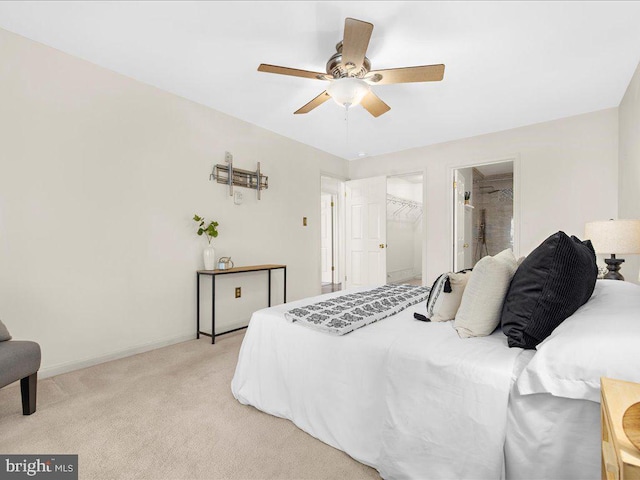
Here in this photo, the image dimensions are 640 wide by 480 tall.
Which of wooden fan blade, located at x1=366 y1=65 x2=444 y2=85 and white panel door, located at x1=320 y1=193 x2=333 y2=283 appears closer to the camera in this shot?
wooden fan blade, located at x1=366 y1=65 x2=444 y2=85

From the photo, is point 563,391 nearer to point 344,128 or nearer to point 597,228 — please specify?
point 597,228

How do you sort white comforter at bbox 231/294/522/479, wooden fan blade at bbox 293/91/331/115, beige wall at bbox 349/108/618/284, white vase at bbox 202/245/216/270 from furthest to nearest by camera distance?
beige wall at bbox 349/108/618/284 < white vase at bbox 202/245/216/270 < wooden fan blade at bbox 293/91/331/115 < white comforter at bbox 231/294/522/479

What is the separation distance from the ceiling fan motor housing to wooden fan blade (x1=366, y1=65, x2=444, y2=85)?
6 cm

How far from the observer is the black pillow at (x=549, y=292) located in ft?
4.20

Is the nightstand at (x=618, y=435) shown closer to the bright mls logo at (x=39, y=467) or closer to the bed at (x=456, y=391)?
the bed at (x=456, y=391)

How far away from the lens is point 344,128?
4160 millimetres

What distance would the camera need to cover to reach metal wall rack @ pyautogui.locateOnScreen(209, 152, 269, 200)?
3623 millimetres

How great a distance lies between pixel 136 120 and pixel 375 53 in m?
2.17

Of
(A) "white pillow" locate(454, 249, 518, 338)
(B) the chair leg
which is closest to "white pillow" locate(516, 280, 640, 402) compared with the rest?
(A) "white pillow" locate(454, 249, 518, 338)

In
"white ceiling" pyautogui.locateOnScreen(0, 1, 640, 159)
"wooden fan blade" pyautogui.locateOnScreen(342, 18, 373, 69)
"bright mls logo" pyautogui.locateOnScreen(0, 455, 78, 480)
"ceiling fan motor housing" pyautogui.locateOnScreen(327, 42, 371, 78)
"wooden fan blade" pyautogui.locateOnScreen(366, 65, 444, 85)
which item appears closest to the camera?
"bright mls logo" pyautogui.locateOnScreen(0, 455, 78, 480)

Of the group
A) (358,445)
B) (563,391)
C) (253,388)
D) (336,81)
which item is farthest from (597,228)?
(253,388)

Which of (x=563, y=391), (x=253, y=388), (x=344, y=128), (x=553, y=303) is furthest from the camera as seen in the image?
(x=344, y=128)

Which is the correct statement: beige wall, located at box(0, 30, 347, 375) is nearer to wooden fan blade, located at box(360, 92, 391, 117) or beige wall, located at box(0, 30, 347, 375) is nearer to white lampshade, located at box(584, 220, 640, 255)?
wooden fan blade, located at box(360, 92, 391, 117)

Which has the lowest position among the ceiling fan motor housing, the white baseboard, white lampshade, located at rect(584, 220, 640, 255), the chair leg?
the white baseboard
